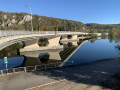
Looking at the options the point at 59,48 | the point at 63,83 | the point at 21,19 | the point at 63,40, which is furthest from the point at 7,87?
the point at 21,19

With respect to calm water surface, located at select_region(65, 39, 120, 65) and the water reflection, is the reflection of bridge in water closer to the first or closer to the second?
the water reflection

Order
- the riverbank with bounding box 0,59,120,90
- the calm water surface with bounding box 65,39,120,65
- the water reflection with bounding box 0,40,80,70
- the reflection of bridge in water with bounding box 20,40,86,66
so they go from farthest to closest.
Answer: the reflection of bridge in water with bounding box 20,40,86,66
the water reflection with bounding box 0,40,80,70
the calm water surface with bounding box 65,39,120,65
the riverbank with bounding box 0,59,120,90

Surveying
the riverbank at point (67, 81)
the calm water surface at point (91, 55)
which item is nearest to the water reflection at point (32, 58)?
the calm water surface at point (91, 55)

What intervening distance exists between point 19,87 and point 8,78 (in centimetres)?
322

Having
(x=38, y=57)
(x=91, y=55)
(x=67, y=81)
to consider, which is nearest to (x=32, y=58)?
(x=38, y=57)

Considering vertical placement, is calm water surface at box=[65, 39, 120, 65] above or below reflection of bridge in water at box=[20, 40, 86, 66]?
above

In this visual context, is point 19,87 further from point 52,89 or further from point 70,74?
point 70,74

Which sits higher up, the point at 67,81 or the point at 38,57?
the point at 67,81

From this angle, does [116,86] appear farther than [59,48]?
→ No

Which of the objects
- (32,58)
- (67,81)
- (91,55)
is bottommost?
(32,58)

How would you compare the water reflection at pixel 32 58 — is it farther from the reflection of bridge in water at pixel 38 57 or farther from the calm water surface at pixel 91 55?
the calm water surface at pixel 91 55

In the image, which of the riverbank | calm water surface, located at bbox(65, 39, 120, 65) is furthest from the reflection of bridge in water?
the riverbank

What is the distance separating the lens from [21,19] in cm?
17562

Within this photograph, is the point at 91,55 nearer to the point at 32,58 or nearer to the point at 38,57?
the point at 38,57
